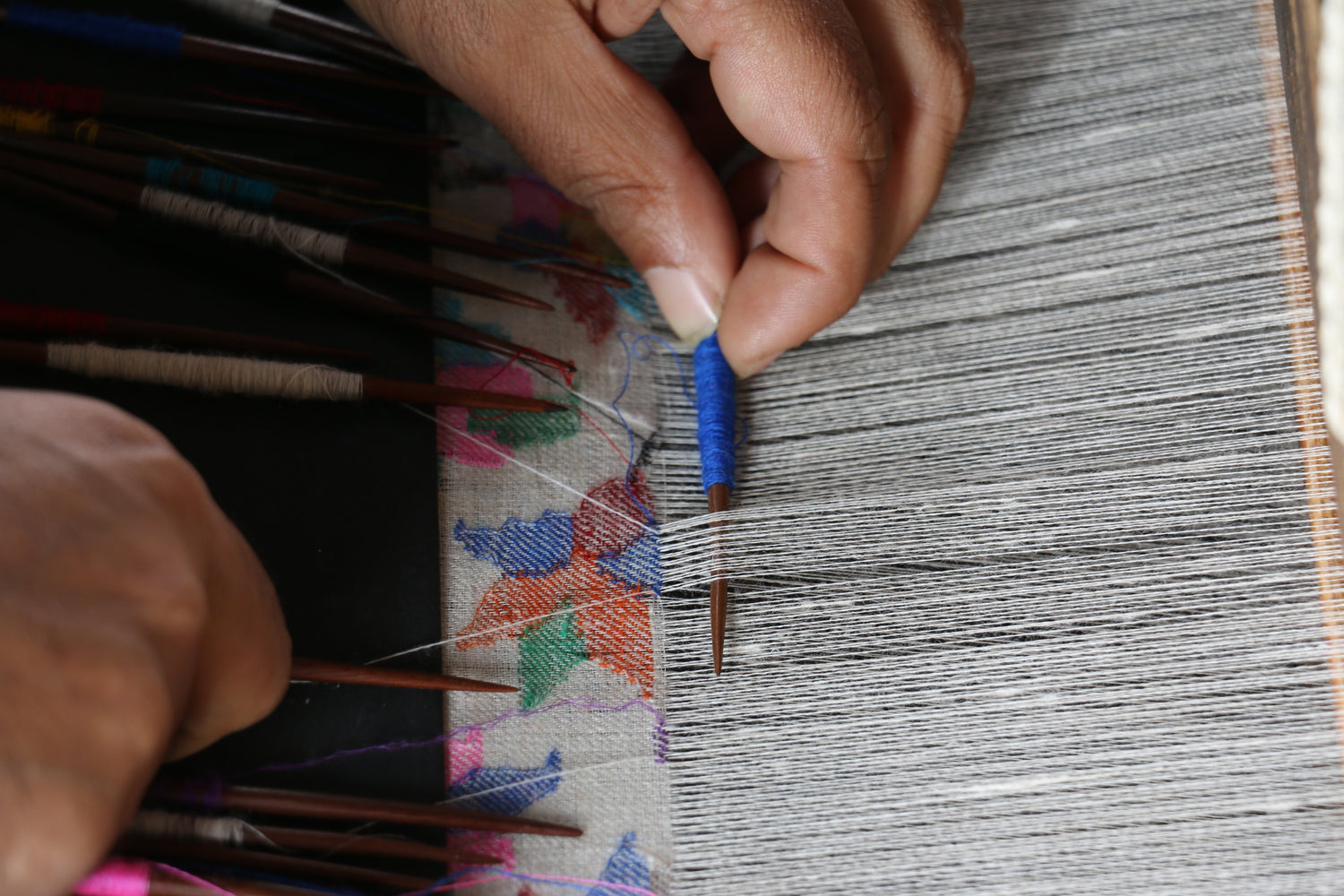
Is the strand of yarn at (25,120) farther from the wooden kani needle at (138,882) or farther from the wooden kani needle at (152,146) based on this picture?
the wooden kani needle at (138,882)

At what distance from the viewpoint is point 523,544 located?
3.55 feet

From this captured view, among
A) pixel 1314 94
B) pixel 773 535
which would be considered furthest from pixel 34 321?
pixel 1314 94

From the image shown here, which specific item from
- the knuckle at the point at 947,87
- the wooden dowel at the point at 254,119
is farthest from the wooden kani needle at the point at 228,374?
the knuckle at the point at 947,87

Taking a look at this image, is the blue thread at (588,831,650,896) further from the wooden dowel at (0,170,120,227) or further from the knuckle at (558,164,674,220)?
the wooden dowel at (0,170,120,227)

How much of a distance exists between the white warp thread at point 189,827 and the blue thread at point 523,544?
342 millimetres

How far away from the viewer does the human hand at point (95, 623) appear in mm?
604

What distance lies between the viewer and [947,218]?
1305 mm

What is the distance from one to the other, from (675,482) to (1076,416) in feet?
1.57

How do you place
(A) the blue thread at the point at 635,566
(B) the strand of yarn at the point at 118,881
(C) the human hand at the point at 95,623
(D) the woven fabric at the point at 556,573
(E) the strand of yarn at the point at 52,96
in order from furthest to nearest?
(E) the strand of yarn at the point at 52,96 < (A) the blue thread at the point at 635,566 < (D) the woven fabric at the point at 556,573 < (B) the strand of yarn at the point at 118,881 < (C) the human hand at the point at 95,623

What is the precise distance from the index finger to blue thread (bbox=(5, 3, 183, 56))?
0.70 metres

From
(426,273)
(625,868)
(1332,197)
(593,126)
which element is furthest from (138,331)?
(1332,197)

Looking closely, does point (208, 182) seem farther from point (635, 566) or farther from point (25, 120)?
point (635, 566)

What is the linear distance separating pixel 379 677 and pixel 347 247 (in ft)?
1.64

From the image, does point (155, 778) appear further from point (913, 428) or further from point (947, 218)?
point (947, 218)
